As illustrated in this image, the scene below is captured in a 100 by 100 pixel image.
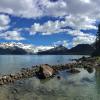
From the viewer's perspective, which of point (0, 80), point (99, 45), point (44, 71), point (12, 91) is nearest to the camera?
point (12, 91)

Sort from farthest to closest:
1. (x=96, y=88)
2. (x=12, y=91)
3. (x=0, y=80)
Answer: (x=0, y=80) < (x=96, y=88) < (x=12, y=91)

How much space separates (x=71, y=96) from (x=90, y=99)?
9.68 ft

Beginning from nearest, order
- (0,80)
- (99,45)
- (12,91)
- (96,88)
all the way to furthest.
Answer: (12,91)
(96,88)
(0,80)
(99,45)

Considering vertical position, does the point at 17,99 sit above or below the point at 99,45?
below

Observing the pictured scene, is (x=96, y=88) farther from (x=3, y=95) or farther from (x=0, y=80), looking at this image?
(x=0, y=80)

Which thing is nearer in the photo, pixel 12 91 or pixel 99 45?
pixel 12 91

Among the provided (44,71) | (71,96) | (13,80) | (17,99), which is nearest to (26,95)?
(17,99)

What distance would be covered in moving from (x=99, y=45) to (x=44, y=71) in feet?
293

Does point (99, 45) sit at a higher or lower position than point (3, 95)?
higher

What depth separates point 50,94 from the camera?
128 ft

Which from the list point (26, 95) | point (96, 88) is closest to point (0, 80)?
point (26, 95)

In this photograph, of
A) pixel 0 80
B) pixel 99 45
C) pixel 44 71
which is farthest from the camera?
pixel 99 45

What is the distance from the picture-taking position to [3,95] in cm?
3872

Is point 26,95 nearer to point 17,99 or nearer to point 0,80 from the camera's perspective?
point 17,99
